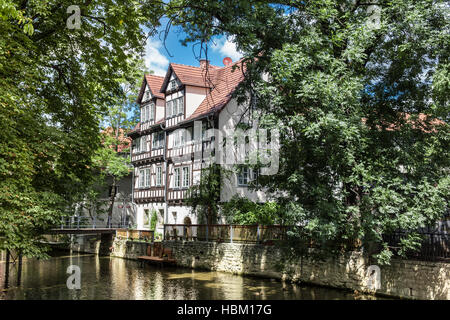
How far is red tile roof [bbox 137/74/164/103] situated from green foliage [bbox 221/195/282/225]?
503 inches

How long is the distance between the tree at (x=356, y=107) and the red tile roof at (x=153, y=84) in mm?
20621

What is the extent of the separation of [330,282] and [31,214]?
381 inches

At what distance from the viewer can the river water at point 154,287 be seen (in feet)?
46.5

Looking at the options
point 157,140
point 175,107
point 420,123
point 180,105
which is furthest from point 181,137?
point 420,123

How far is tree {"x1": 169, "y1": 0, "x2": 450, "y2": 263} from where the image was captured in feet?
39.3

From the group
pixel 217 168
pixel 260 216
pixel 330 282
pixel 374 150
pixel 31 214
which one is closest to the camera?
pixel 31 214

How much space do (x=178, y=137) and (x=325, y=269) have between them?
54.1ft

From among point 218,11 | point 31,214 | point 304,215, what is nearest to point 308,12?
point 218,11

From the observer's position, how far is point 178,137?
29.8 m

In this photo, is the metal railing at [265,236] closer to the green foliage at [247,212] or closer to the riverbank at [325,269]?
the riverbank at [325,269]

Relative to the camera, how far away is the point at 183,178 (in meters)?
29.0

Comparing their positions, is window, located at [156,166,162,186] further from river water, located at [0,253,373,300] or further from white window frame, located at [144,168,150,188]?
river water, located at [0,253,373,300]

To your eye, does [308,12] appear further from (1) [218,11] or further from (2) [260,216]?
(2) [260,216]
